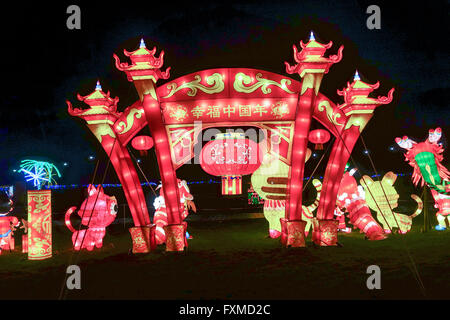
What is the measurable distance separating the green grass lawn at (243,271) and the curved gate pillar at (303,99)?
42.0 inches

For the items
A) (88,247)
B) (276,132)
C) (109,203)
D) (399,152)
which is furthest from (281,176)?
(399,152)

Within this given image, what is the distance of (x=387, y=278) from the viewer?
5086 millimetres

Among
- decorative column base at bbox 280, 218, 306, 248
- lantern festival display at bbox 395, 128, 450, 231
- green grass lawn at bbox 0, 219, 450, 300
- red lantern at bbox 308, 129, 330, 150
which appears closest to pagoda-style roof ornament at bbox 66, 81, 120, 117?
green grass lawn at bbox 0, 219, 450, 300

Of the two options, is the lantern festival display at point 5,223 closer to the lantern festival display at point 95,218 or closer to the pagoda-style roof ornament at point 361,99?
the lantern festival display at point 95,218

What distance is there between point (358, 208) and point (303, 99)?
3.36 m

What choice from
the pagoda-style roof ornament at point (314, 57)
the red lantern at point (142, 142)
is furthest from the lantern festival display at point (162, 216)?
the pagoda-style roof ornament at point (314, 57)

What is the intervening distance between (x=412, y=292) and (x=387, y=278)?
0.66m

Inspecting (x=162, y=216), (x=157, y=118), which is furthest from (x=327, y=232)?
(x=157, y=118)

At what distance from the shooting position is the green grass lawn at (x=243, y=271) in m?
4.60

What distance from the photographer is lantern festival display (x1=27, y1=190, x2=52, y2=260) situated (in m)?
7.07

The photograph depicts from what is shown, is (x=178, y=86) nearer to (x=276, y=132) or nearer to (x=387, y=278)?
(x=276, y=132)

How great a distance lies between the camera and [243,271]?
5.70 meters

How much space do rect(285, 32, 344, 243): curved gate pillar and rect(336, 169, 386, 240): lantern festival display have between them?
2.04 m

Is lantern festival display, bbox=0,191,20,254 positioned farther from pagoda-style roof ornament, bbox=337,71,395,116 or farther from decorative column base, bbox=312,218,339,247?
pagoda-style roof ornament, bbox=337,71,395,116
